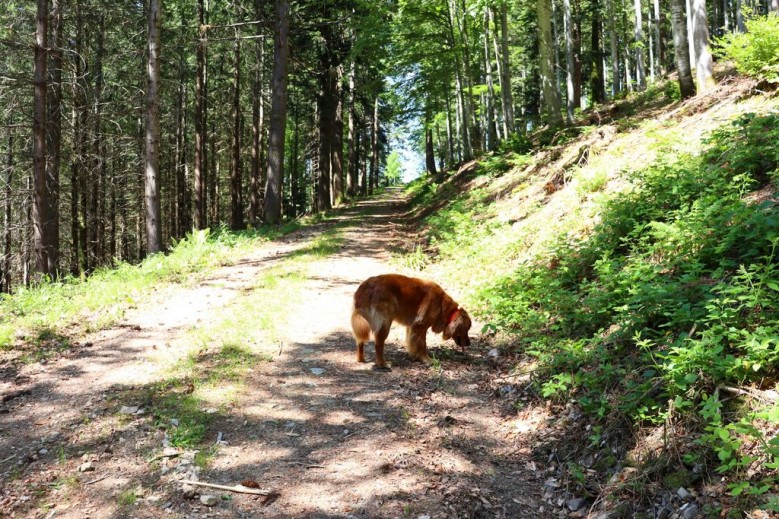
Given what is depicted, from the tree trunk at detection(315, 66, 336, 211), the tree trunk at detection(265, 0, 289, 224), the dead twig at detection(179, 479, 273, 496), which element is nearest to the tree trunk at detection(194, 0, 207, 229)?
the tree trunk at detection(265, 0, 289, 224)

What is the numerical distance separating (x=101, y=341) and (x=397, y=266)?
6.39 m

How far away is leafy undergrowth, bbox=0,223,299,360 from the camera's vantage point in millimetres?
6777

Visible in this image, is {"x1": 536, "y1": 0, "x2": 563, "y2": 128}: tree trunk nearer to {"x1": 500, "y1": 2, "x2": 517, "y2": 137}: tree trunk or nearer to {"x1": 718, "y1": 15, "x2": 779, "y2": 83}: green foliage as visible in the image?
{"x1": 500, "y1": 2, "x2": 517, "y2": 137}: tree trunk

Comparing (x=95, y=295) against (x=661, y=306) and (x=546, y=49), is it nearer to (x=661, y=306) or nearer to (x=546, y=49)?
(x=661, y=306)

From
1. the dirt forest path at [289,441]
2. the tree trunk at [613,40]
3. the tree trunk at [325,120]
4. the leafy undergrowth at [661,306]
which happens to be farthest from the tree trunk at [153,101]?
the tree trunk at [613,40]

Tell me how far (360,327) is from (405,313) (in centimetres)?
58

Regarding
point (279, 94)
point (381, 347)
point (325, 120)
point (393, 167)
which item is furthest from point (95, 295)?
point (393, 167)

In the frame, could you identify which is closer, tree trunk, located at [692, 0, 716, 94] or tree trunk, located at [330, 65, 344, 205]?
tree trunk, located at [692, 0, 716, 94]

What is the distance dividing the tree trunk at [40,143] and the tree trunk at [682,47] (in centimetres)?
1467

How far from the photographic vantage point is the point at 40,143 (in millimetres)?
12453

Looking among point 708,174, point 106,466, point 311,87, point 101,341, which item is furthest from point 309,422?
point 311,87

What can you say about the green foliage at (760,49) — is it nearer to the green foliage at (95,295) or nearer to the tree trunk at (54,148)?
the green foliage at (95,295)

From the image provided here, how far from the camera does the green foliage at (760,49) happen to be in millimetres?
8727

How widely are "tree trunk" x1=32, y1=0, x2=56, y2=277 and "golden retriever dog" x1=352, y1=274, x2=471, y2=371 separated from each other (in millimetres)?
Result: 9745
